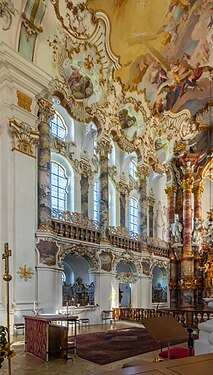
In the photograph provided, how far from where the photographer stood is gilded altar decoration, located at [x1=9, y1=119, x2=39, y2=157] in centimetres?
1252

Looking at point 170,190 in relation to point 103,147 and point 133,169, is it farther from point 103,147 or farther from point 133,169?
point 103,147

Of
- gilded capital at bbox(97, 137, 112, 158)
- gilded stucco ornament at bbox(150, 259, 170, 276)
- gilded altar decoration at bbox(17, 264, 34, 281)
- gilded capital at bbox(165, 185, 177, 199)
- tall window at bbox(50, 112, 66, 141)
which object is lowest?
gilded stucco ornament at bbox(150, 259, 170, 276)

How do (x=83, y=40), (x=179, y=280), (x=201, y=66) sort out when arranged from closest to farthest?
(x=83, y=40) → (x=201, y=66) → (x=179, y=280)

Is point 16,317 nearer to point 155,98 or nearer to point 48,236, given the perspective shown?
point 48,236

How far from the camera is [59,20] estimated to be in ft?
47.8

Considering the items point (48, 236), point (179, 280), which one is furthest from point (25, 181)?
point (179, 280)

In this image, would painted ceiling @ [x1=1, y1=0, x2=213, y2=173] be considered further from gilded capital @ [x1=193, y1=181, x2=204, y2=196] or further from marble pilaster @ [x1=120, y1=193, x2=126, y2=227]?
gilded capital @ [x1=193, y1=181, x2=204, y2=196]

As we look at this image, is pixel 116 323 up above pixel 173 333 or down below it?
below

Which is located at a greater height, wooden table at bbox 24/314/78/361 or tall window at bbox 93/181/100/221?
tall window at bbox 93/181/100/221

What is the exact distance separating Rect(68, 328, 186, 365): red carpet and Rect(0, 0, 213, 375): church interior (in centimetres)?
128

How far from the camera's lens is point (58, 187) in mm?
16531

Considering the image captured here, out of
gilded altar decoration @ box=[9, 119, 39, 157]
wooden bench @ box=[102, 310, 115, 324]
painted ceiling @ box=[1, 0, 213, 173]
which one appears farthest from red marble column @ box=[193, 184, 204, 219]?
gilded altar decoration @ box=[9, 119, 39, 157]

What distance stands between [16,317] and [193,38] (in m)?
14.4

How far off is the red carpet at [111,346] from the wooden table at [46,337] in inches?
19.9
